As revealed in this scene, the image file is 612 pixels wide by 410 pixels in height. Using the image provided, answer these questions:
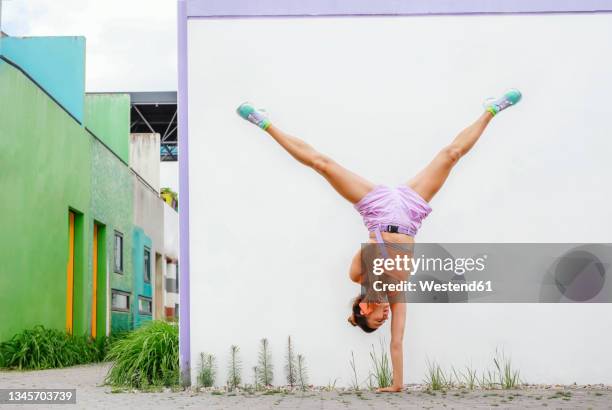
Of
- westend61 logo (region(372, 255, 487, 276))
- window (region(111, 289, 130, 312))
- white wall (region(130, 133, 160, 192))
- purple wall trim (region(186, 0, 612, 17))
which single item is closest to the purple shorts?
westend61 logo (region(372, 255, 487, 276))

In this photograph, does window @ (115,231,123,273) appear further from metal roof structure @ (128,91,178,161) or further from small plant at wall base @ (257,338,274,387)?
metal roof structure @ (128,91,178,161)

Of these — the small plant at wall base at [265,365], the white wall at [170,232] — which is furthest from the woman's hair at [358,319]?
the white wall at [170,232]

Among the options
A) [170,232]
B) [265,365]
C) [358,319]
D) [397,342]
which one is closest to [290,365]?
[265,365]

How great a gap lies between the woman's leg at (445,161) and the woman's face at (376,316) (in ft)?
3.98

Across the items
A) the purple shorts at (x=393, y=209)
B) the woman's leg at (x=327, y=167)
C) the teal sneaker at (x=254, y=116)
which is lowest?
the purple shorts at (x=393, y=209)

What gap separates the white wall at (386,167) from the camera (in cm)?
853

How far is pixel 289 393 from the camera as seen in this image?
26.6 ft

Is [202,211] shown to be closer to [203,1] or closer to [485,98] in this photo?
[203,1]

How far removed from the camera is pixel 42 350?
41.1 feet

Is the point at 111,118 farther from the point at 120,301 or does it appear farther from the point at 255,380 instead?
the point at 255,380

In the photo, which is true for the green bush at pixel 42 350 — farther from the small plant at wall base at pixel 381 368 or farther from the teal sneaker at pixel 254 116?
the small plant at wall base at pixel 381 368

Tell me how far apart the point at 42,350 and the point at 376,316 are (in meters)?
6.19

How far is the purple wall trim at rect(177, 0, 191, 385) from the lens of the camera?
8.51m

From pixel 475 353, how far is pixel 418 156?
2.07m
